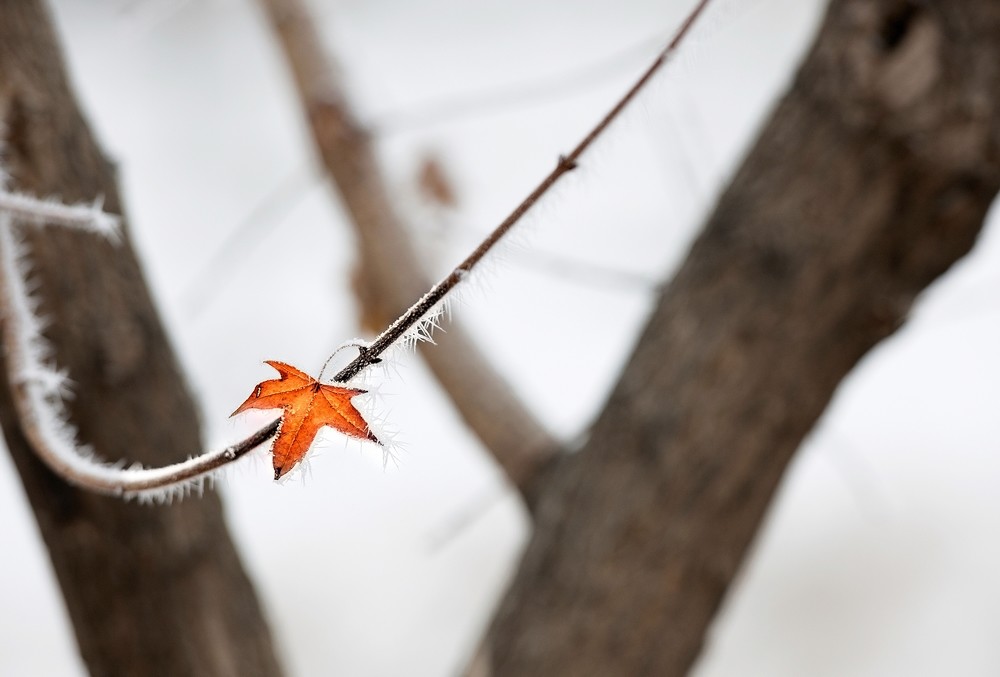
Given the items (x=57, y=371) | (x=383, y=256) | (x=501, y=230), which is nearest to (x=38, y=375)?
(x=57, y=371)

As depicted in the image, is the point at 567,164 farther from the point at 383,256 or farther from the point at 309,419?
the point at 383,256

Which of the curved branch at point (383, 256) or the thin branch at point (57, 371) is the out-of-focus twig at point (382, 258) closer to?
the curved branch at point (383, 256)

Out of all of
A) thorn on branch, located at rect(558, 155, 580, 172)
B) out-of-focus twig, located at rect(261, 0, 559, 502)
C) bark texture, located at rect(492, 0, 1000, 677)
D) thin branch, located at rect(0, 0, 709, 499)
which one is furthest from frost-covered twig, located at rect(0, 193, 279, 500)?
out-of-focus twig, located at rect(261, 0, 559, 502)

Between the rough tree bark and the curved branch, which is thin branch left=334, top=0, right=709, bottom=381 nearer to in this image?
the rough tree bark

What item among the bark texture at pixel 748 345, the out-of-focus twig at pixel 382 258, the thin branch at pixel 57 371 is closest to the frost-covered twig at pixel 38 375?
the thin branch at pixel 57 371

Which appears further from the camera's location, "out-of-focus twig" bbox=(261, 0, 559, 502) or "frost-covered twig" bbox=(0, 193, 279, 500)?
"out-of-focus twig" bbox=(261, 0, 559, 502)

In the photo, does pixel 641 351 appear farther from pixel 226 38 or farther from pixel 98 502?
pixel 226 38
